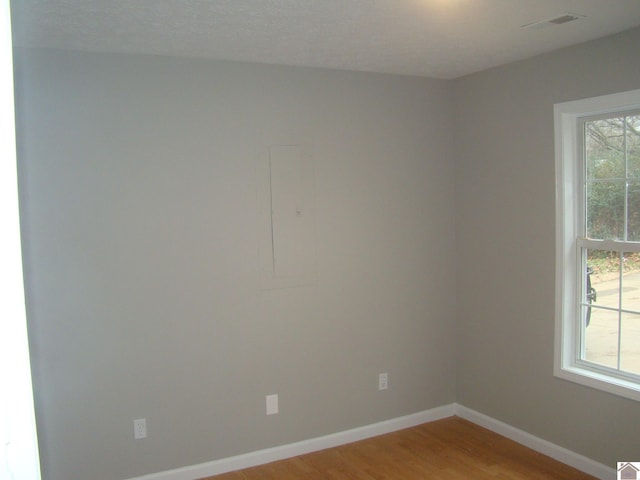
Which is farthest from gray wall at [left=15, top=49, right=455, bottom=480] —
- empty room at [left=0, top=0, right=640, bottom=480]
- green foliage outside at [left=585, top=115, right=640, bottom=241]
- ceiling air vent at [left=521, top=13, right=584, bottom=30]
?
ceiling air vent at [left=521, top=13, right=584, bottom=30]

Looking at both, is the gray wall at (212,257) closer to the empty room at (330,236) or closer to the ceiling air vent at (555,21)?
the empty room at (330,236)

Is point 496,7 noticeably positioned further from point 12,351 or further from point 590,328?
point 12,351

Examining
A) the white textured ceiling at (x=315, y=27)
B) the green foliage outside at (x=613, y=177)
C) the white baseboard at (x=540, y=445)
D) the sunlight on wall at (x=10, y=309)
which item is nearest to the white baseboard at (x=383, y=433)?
the white baseboard at (x=540, y=445)

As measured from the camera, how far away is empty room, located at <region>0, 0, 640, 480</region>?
2844 mm

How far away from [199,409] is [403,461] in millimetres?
1373

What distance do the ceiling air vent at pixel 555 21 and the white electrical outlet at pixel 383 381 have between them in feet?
8.16

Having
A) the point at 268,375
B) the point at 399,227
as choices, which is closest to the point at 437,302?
the point at 399,227

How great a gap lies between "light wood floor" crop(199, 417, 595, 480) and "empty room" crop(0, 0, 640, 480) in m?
0.02

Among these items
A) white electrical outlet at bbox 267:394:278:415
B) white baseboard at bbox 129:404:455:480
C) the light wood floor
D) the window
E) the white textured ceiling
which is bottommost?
the light wood floor

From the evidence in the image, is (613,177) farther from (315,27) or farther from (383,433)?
(383,433)

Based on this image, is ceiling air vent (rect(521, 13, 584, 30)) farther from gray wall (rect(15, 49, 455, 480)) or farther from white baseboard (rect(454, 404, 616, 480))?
white baseboard (rect(454, 404, 616, 480))

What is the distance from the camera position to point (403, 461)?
347 cm

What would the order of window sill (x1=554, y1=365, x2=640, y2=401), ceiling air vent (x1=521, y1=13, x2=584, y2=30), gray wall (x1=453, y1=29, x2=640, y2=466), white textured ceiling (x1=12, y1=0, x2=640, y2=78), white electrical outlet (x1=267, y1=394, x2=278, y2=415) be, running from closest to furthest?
white textured ceiling (x1=12, y1=0, x2=640, y2=78), ceiling air vent (x1=521, y1=13, x2=584, y2=30), window sill (x1=554, y1=365, x2=640, y2=401), gray wall (x1=453, y1=29, x2=640, y2=466), white electrical outlet (x1=267, y1=394, x2=278, y2=415)

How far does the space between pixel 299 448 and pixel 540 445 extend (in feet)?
5.26
